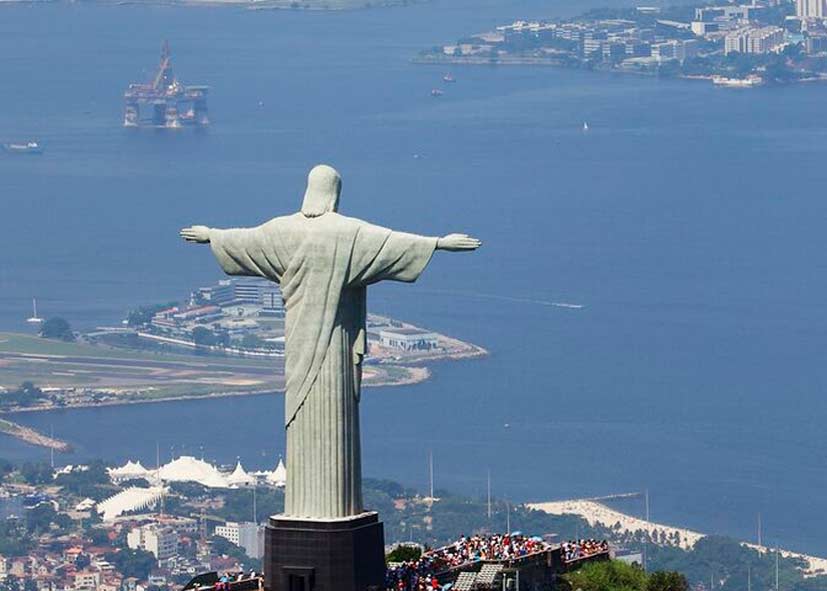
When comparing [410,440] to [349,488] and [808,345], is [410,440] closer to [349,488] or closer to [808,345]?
[808,345]

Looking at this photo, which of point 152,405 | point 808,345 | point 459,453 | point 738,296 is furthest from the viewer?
point 738,296

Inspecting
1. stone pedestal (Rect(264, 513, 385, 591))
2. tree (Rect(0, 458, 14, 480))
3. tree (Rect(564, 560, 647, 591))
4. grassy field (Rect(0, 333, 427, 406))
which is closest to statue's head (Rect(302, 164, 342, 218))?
stone pedestal (Rect(264, 513, 385, 591))

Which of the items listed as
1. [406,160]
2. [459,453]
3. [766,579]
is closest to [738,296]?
[459,453]

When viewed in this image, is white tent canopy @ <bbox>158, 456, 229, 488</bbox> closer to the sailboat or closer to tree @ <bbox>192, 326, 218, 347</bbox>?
tree @ <bbox>192, 326, 218, 347</bbox>

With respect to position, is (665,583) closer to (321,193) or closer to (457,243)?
(457,243)

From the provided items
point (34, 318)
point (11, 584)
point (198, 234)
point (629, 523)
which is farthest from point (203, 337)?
point (198, 234)

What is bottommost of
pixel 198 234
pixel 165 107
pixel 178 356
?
pixel 165 107
